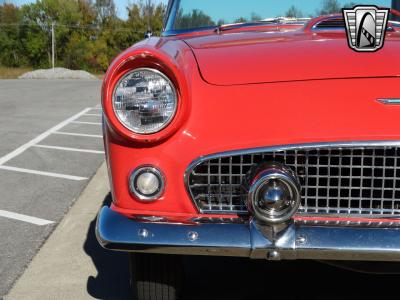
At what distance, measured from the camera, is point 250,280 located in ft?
9.53

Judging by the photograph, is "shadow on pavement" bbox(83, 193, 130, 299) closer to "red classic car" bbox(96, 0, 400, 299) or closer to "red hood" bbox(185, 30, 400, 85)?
"red classic car" bbox(96, 0, 400, 299)

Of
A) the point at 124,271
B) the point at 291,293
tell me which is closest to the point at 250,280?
the point at 291,293

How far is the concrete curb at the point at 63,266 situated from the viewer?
279 cm

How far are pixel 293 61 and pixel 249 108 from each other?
0.27 metres

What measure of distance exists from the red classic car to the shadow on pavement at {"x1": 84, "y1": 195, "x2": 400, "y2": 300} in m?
0.74

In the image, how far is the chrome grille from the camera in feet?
6.77

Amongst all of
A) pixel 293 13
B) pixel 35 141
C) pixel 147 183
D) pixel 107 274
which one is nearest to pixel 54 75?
pixel 35 141

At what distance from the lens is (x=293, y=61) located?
2193 mm

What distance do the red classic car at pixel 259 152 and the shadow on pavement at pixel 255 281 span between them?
0.74m

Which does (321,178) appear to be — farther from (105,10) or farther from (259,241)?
(105,10)

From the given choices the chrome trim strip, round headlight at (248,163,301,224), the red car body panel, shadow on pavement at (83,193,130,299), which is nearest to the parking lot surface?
shadow on pavement at (83,193,130,299)

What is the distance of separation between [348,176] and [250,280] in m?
1.03

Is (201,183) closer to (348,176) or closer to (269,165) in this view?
(269,165)

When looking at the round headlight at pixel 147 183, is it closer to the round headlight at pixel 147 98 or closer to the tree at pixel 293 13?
the round headlight at pixel 147 98
